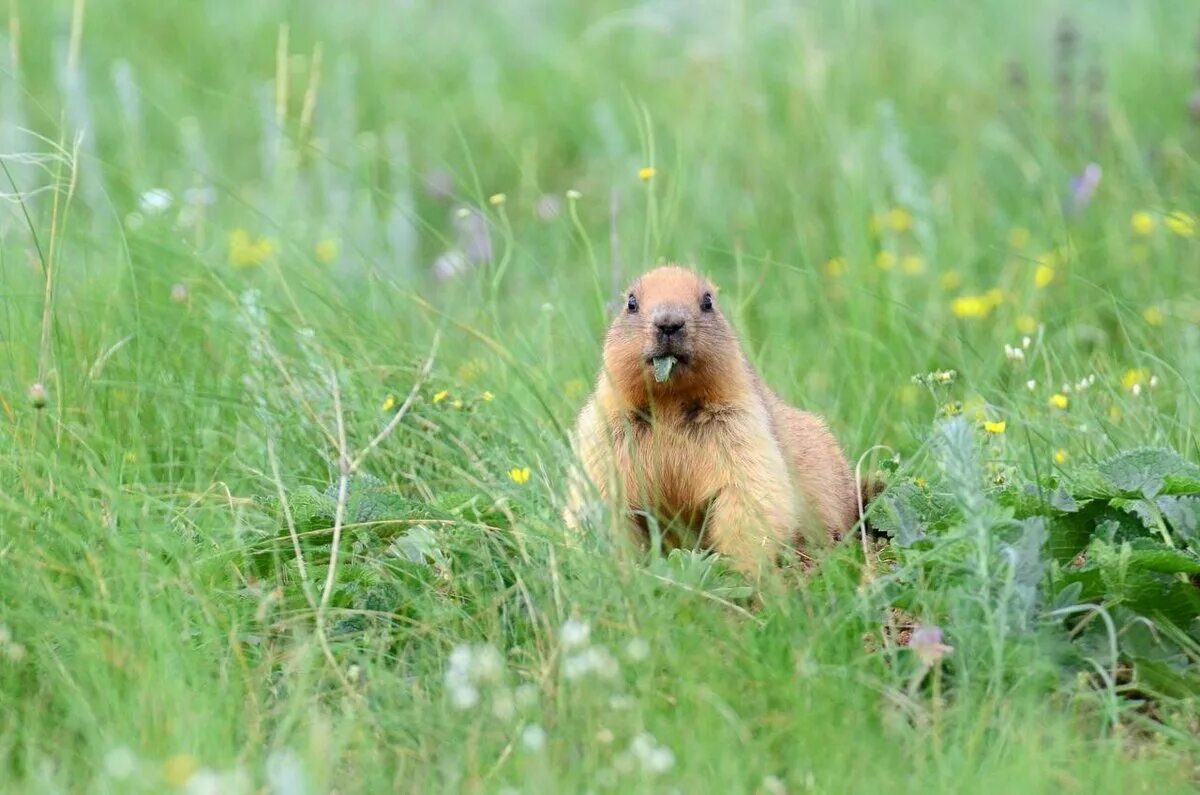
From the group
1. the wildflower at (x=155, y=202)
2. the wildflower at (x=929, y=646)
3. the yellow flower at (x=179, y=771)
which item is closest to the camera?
the yellow flower at (x=179, y=771)

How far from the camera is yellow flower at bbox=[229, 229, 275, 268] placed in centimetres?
638

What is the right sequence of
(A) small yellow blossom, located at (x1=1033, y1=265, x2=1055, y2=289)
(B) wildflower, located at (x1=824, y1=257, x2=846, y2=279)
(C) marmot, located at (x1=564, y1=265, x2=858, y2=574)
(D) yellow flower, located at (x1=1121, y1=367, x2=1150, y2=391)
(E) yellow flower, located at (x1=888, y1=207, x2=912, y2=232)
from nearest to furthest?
(C) marmot, located at (x1=564, y1=265, x2=858, y2=574) < (D) yellow flower, located at (x1=1121, y1=367, x2=1150, y2=391) < (A) small yellow blossom, located at (x1=1033, y1=265, x2=1055, y2=289) < (B) wildflower, located at (x1=824, y1=257, x2=846, y2=279) < (E) yellow flower, located at (x1=888, y1=207, x2=912, y2=232)

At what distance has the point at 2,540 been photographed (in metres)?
3.86

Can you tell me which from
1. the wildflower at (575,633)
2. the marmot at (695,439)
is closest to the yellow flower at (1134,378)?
the marmot at (695,439)

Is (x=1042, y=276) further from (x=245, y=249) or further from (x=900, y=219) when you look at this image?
(x=245, y=249)

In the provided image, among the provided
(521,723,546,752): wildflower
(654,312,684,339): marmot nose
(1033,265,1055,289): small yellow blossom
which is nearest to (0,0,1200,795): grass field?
(521,723,546,752): wildflower

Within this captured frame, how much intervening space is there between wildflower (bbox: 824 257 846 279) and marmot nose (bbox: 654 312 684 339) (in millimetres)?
2298

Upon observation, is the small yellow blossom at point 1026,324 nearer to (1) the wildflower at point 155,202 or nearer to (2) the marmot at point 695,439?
(2) the marmot at point 695,439

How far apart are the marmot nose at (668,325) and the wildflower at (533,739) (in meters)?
1.31

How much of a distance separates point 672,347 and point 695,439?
24 centimetres

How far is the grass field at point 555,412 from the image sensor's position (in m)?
3.37

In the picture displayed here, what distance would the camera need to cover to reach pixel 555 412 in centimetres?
488

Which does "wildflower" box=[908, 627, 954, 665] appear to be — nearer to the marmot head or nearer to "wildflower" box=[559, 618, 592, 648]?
"wildflower" box=[559, 618, 592, 648]

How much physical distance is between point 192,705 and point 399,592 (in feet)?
2.25
